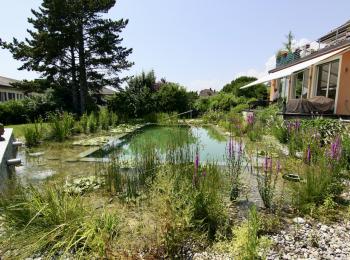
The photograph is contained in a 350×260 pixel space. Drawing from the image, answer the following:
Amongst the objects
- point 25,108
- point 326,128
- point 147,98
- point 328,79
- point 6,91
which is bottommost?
point 326,128

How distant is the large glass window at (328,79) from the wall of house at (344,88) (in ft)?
2.27

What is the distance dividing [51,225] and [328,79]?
629 inches

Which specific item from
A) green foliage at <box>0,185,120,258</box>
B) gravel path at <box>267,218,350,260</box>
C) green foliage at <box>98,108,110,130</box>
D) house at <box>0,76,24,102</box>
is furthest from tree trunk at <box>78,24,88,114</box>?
gravel path at <box>267,218,350,260</box>

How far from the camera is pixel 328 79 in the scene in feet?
50.0

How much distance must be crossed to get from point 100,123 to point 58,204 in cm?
1285

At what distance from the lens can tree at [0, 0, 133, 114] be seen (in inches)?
862

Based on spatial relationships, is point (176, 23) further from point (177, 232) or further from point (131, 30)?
point (177, 232)

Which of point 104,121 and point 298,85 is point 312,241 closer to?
point 104,121

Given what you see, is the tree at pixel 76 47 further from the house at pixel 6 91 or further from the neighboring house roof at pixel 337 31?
the neighboring house roof at pixel 337 31

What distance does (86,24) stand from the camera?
23.0m

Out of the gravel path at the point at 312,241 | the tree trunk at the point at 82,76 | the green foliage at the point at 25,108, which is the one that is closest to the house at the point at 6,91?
the green foliage at the point at 25,108

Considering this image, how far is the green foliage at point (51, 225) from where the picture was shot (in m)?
3.10

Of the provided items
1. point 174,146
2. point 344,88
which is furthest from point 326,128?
point 344,88

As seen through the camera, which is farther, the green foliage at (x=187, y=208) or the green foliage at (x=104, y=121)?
the green foliage at (x=104, y=121)
